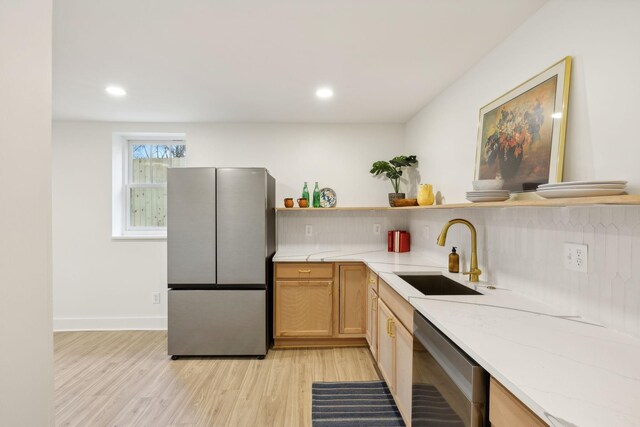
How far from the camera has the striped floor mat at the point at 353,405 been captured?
6.66 feet

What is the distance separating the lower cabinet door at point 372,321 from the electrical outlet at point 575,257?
1411 millimetres

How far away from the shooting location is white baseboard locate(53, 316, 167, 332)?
357 centimetres

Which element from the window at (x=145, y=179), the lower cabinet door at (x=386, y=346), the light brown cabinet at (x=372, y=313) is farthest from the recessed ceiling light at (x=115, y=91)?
the lower cabinet door at (x=386, y=346)

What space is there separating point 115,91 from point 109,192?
138cm

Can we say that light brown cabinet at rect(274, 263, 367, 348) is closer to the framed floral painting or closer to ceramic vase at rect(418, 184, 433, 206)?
ceramic vase at rect(418, 184, 433, 206)

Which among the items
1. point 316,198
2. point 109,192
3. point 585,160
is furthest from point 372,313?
point 109,192

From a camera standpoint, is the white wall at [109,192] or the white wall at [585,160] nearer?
the white wall at [585,160]

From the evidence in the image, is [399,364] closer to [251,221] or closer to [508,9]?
[251,221]

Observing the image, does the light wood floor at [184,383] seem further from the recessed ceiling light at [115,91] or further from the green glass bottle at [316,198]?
the recessed ceiling light at [115,91]

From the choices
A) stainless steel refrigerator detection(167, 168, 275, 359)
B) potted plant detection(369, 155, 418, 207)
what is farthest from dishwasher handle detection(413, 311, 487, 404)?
potted plant detection(369, 155, 418, 207)

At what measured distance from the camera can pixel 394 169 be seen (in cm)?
338

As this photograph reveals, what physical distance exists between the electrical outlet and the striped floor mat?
1401 millimetres

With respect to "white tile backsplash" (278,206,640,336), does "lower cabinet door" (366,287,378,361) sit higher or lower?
lower

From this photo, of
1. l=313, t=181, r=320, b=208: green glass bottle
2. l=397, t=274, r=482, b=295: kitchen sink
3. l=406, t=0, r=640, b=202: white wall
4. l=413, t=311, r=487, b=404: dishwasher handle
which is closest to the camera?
l=413, t=311, r=487, b=404: dishwasher handle
